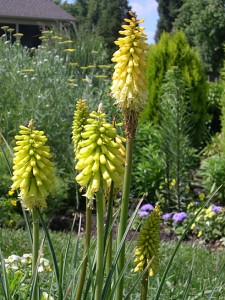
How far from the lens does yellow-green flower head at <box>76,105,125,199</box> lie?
188cm

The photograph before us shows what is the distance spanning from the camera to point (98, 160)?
1.89 metres

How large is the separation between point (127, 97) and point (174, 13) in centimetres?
4873

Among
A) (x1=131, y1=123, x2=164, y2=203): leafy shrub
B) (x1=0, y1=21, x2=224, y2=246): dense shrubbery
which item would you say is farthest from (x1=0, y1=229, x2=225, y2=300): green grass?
(x1=131, y1=123, x2=164, y2=203): leafy shrub

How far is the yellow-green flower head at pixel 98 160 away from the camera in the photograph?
1884 mm

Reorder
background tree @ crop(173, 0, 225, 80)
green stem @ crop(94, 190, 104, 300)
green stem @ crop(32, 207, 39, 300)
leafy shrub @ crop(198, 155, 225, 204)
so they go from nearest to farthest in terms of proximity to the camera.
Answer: green stem @ crop(94, 190, 104, 300), green stem @ crop(32, 207, 39, 300), leafy shrub @ crop(198, 155, 225, 204), background tree @ crop(173, 0, 225, 80)

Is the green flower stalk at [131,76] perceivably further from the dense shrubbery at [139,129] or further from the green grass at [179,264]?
the dense shrubbery at [139,129]

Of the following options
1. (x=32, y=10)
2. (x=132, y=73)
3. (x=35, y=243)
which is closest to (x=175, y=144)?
(x=132, y=73)

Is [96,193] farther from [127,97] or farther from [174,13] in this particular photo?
[174,13]

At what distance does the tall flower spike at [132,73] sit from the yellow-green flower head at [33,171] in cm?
33

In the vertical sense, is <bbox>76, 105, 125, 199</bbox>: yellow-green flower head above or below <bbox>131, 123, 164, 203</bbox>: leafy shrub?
above

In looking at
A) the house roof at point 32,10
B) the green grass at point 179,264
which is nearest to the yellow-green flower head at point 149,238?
the green grass at point 179,264

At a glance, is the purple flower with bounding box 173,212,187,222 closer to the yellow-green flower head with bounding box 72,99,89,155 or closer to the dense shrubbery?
the dense shrubbery

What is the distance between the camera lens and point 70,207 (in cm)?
791

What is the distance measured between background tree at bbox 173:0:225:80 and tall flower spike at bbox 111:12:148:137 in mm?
32002
